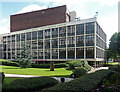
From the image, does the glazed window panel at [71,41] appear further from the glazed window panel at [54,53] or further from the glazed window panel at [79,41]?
the glazed window panel at [54,53]

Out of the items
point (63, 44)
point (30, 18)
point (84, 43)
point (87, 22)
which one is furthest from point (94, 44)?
point (30, 18)

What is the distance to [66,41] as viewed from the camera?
36844 mm

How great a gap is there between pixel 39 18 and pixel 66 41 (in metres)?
19.5

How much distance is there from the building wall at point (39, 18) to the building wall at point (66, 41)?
549 centimetres

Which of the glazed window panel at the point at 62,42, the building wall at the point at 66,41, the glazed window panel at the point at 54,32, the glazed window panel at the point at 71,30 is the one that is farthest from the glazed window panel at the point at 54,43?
the glazed window panel at the point at 71,30

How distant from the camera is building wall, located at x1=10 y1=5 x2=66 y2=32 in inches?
1752

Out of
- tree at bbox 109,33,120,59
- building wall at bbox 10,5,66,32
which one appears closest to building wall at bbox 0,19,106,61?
tree at bbox 109,33,120,59

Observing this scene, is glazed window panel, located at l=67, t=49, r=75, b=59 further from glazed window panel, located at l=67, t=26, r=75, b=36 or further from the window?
the window

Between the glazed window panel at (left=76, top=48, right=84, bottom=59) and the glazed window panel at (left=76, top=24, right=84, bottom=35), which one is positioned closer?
the glazed window panel at (left=76, top=48, right=84, bottom=59)

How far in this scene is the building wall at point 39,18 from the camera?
1752 inches

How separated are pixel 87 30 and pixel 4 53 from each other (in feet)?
129

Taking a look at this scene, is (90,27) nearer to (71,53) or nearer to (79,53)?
(79,53)

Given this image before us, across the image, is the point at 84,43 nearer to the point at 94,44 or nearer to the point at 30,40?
the point at 94,44

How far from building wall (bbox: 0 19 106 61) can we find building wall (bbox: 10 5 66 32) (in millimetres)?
5487
